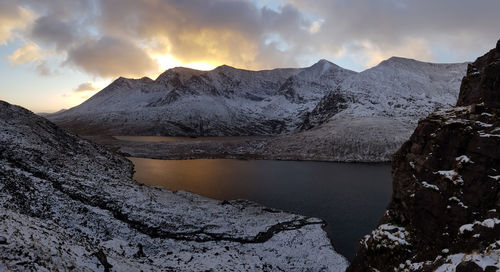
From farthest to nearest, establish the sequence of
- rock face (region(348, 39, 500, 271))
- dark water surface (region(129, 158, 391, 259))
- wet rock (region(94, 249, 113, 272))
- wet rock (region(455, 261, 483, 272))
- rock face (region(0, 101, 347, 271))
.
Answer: dark water surface (region(129, 158, 391, 259))
wet rock (region(94, 249, 113, 272))
rock face (region(0, 101, 347, 271))
rock face (region(348, 39, 500, 271))
wet rock (region(455, 261, 483, 272))

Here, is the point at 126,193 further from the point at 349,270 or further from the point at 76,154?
the point at 349,270

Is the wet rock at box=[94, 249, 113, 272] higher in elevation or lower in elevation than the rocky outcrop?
lower

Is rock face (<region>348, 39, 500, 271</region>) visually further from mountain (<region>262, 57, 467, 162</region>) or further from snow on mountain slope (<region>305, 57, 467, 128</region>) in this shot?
snow on mountain slope (<region>305, 57, 467, 128</region>)

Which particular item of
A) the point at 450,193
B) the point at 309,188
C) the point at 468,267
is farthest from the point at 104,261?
the point at 309,188

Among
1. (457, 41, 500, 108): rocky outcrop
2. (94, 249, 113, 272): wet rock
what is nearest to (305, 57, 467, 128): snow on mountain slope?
(457, 41, 500, 108): rocky outcrop

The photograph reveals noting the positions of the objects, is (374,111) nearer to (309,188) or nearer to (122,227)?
(309,188)

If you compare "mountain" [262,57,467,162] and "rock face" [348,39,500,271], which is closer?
"rock face" [348,39,500,271]

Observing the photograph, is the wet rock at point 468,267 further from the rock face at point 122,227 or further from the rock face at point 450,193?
the rock face at point 122,227
